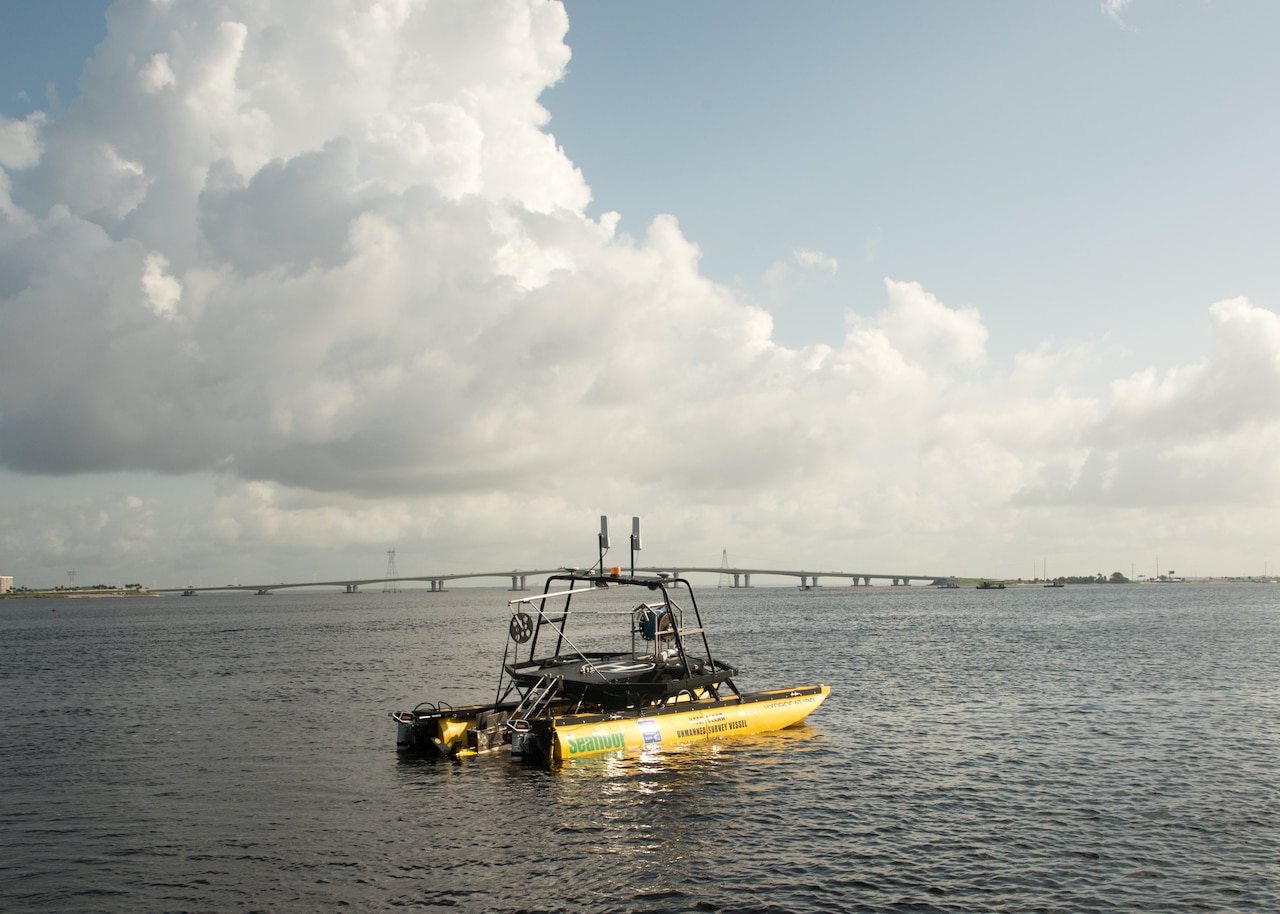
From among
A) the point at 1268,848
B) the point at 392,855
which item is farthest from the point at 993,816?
the point at 392,855

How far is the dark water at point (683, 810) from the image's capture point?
1598 cm

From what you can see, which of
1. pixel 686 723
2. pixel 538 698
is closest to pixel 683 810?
pixel 686 723

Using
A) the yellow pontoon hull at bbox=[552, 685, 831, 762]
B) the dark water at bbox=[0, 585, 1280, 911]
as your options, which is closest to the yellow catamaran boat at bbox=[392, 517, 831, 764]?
the yellow pontoon hull at bbox=[552, 685, 831, 762]

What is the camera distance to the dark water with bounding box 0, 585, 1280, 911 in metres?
16.0

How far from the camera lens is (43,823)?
808 inches

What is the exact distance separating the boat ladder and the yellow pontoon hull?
1.19 meters

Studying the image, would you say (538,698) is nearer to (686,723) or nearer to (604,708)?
(604,708)

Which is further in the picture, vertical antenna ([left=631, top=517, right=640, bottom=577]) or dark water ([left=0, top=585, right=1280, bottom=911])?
vertical antenna ([left=631, top=517, right=640, bottom=577])

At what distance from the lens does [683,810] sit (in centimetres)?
2106

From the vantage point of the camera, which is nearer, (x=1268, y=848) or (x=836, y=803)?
(x=1268, y=848)

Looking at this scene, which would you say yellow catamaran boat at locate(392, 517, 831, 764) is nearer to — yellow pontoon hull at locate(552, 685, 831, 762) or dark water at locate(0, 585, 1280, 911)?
yellow pontoon hull at locate(552, 685, 831, 762)

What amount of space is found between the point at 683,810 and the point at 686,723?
711 centimetres

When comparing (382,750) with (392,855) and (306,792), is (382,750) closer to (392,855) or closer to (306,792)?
(306,792)

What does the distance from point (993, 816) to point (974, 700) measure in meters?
18.6
